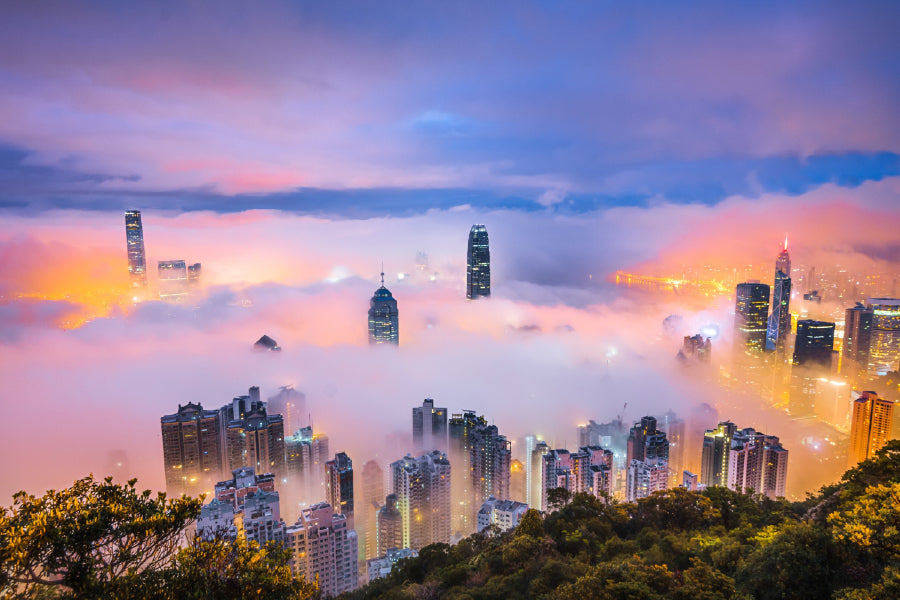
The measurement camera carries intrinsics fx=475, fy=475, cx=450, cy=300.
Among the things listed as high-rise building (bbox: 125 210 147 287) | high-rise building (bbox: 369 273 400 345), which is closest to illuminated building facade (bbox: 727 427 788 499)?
high-rise building (bbox: 369 273 400 345)

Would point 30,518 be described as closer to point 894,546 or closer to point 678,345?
point 894,546

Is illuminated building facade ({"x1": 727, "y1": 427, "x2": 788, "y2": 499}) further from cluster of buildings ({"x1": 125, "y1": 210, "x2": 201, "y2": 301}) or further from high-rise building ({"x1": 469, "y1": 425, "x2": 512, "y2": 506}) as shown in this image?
cluster of buildings ({"x1": 125, "y1": 210, "x2": 201, "y2": 301})

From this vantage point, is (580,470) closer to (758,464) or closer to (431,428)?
(758,464)

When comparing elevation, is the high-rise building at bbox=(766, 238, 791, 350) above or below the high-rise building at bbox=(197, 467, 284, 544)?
above

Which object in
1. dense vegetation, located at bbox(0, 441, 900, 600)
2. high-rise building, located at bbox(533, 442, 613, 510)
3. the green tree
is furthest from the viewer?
high-rise building, located at bbox(533, 442, 613, 510)

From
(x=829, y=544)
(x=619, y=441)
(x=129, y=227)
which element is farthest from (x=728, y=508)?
(x=129, y=227)

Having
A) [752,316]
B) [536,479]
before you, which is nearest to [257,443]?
[536,479]

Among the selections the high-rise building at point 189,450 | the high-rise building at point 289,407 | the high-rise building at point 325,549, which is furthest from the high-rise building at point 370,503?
the high-rise building at point 289,407
